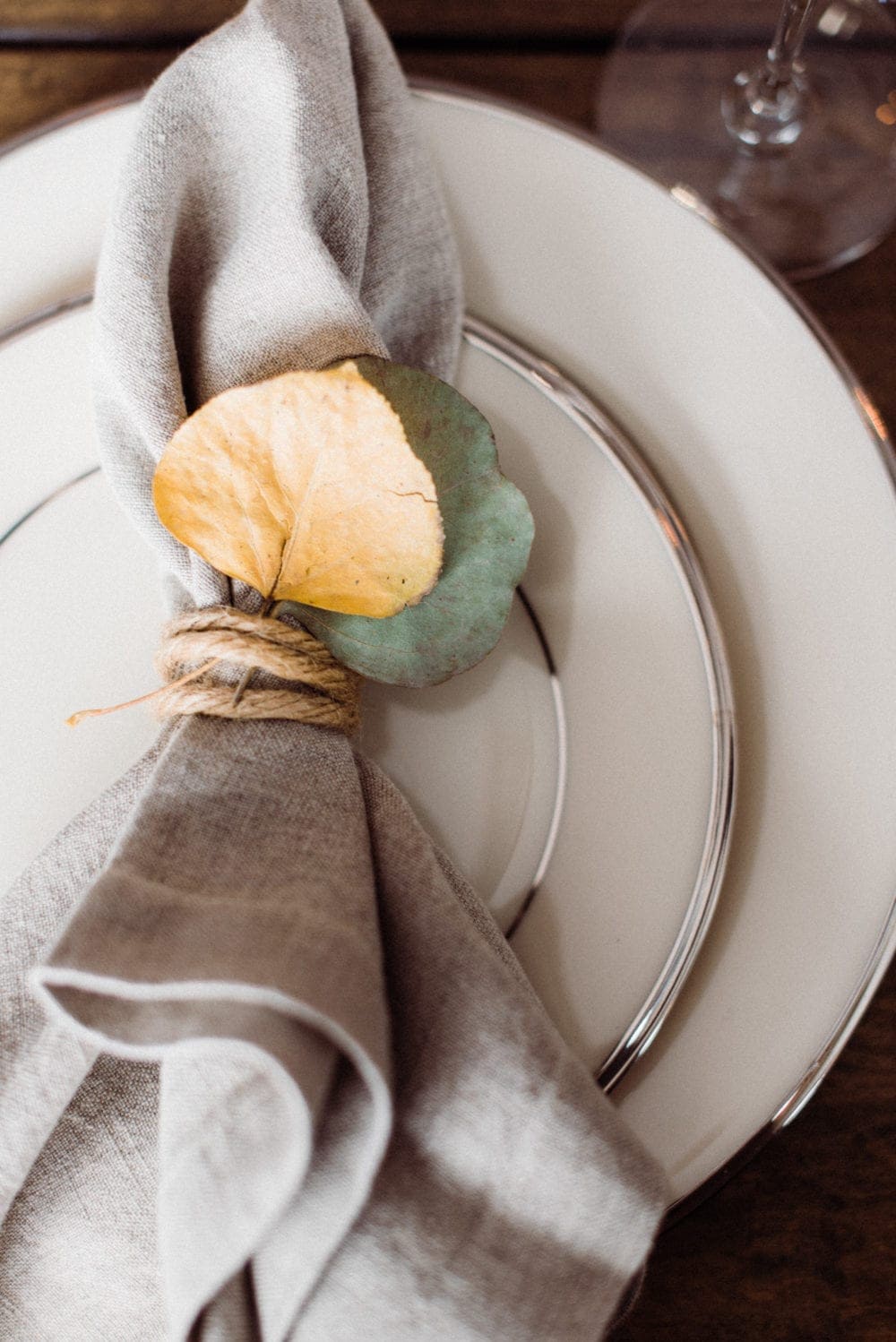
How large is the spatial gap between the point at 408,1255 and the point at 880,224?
0.45m

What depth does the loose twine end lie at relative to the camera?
269 millimetres

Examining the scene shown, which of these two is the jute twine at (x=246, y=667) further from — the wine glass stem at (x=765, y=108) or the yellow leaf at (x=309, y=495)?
the wine glass stem at (x=765, y=108)

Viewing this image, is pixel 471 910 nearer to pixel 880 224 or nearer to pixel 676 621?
pixel 676 621

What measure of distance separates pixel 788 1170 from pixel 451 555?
0.25 m

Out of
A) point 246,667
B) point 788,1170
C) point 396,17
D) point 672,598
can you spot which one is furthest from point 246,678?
point 396,17

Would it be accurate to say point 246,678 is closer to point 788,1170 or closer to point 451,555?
point 451,555

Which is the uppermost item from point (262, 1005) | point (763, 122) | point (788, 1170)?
point (763, 122)

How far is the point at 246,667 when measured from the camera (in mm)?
282

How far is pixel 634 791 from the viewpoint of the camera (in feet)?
0.99

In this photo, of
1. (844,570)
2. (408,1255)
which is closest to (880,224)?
(844,570)

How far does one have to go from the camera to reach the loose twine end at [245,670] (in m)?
0.27

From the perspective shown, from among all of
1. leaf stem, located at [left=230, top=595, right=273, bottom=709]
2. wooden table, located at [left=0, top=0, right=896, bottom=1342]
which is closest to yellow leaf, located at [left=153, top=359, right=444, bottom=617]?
leaf stem, located at [left=230, top=595, right=273, bottom=709]

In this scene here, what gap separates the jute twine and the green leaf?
1cm

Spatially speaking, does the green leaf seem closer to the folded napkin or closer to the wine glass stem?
the folded napkin
